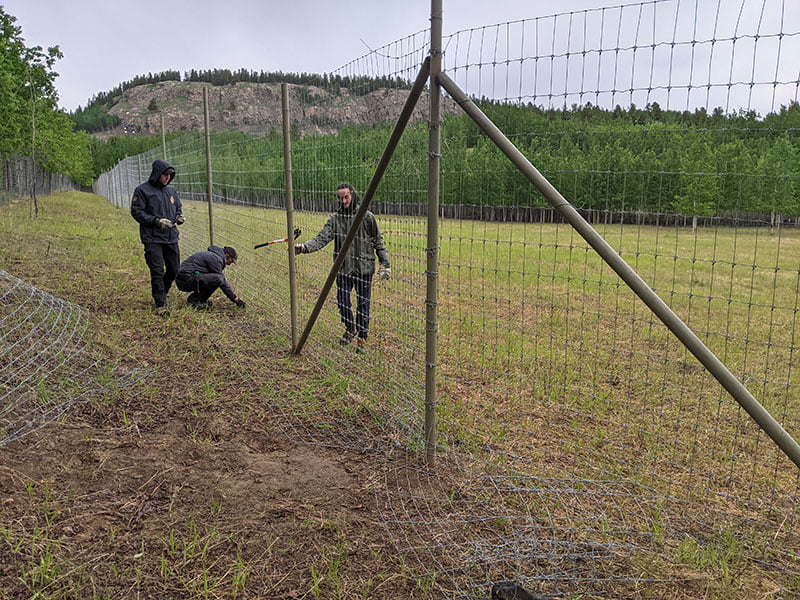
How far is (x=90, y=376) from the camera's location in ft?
16.1

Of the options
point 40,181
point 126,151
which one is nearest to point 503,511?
point 40,181

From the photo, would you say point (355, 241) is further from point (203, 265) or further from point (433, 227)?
point (203, 265)

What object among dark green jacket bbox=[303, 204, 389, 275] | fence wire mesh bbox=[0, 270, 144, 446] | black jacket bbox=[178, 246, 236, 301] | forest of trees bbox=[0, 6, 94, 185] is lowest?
fence wire mesh bbox=[0, 270, 144, 446]

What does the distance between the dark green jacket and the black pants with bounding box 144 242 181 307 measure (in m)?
2.56

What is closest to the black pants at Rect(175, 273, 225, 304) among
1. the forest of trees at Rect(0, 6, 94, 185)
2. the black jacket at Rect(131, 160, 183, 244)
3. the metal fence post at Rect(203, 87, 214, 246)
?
the black jacket at Rect(131, 160, 183, 244)

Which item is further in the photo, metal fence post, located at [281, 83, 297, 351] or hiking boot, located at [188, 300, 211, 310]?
hiking boot, located at [188, 300, 211, 310]

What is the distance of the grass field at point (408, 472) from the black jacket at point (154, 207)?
149 centimetres

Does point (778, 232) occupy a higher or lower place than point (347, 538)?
higher

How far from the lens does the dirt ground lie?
253 centimetres

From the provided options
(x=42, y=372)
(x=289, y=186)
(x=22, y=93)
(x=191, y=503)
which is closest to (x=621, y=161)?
(x=191, y=503)

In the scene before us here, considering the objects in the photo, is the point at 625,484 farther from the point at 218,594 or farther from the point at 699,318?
the point at 699,318

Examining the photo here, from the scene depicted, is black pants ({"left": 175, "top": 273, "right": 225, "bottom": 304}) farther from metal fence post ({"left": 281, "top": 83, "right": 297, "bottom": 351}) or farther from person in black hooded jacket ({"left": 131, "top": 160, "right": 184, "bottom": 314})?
metal fence post ({"left": 281, "top": 83, "right": 297, "bottom": 351})

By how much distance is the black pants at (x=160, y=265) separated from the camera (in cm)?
714

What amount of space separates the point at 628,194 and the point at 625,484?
5.54 feet
